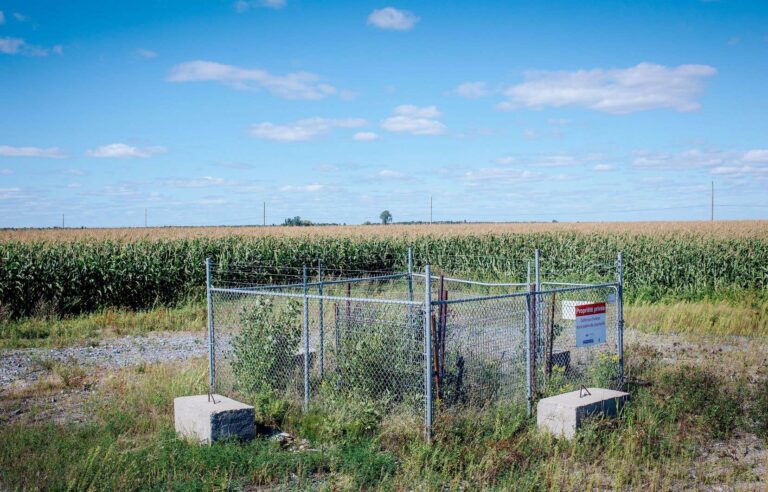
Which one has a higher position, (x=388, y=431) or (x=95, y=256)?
(x=95, y=256)

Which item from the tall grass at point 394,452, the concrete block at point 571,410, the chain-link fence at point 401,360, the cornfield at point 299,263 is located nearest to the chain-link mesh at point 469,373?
the chain-link fence at point 401,360

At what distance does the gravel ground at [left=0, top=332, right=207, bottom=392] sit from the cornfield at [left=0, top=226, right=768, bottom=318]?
3147 mm

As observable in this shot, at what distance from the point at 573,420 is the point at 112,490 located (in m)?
5.15

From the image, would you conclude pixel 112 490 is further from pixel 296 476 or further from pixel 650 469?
pixel 650 469

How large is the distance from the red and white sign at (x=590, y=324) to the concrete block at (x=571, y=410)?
0.82 meters

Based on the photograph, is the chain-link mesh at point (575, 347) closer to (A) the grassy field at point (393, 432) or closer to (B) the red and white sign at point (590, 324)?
(B) the red and white sign at point (590, 324)

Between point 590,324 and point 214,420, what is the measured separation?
5.26 metres

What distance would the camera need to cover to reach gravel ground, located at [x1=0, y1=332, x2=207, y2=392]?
1241 centimetres

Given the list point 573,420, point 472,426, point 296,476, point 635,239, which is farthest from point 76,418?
point 635,239

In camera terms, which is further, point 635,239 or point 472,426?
point 635,239

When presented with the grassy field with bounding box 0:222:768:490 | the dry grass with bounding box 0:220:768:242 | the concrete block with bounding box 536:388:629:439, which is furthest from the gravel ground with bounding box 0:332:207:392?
the dry grass with bounding box 0:220:768:242

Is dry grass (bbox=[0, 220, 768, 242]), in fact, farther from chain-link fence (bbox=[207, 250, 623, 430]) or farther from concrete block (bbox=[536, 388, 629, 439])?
concrete block (bbox=[536, 388, 629, 439])

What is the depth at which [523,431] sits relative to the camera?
8.21 meters

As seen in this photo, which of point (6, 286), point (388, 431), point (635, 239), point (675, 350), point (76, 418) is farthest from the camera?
point (635, 239)
